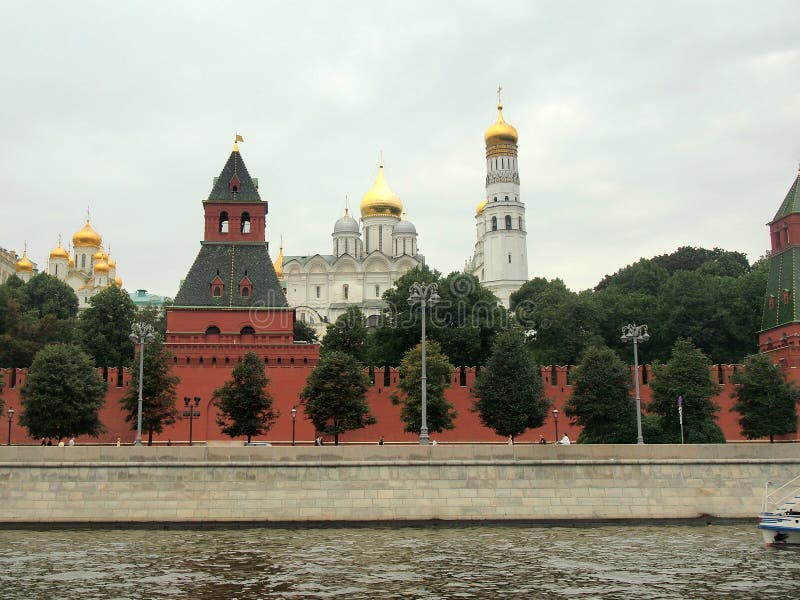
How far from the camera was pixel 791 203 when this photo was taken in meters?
57.8

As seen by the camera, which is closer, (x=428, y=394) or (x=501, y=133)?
(x=428, y=394)

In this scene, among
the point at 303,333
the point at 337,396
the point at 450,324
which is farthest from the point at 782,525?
the point at 303,333

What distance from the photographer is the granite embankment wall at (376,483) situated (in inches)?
1300

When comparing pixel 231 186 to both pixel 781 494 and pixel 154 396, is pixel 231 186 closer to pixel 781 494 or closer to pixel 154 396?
pixel 154 396

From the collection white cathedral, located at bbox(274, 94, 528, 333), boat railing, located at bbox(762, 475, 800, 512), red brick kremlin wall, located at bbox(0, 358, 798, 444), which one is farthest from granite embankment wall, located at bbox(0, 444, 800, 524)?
white cathedral, located at bbox(274, 94, 528, 333)

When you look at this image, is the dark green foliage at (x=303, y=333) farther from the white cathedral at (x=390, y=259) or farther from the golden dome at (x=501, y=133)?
the golden dome at (x=501, y=133)

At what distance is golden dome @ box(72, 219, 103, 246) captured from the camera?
12231 cm

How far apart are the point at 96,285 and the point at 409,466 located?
9203 cm

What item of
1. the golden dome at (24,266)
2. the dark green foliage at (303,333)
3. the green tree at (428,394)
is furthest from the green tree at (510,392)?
the golden dome at (24,266)

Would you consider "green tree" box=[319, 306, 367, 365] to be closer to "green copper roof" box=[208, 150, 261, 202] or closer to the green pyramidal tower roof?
"green copper roof" box=[208, 150, 261, 202]

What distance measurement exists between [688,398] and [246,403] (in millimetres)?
21578

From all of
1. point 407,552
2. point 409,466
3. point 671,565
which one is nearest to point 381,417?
point 409,466

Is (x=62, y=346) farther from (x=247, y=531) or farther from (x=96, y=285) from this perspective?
(x=96, y=285)

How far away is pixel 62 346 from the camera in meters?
51.2
